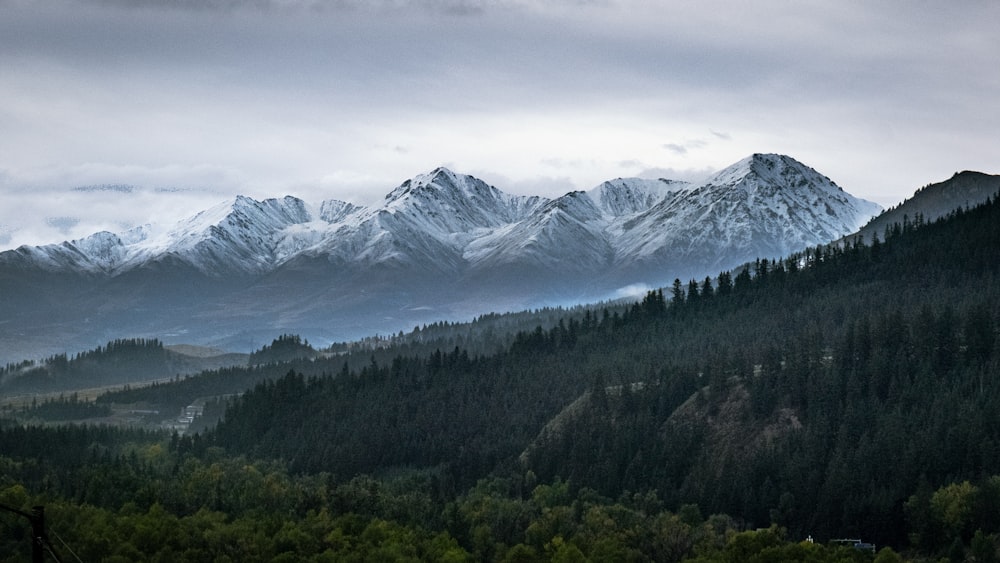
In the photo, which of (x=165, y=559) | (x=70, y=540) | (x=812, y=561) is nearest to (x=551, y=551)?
(x=812, y=561)

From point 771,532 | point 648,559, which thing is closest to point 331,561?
point 648,559

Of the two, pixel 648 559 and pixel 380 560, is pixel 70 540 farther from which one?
pixel 648 559

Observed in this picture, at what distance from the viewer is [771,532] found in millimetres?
199250

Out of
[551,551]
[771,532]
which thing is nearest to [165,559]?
[551,551]

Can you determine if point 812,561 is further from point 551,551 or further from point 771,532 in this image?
point 551,551

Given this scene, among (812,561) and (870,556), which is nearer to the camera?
(812,561)

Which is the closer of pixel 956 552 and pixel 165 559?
pixel 165 559

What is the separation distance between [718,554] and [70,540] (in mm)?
88474

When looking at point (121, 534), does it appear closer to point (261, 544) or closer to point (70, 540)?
point (70, 540)

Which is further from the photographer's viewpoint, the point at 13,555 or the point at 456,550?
the point at 456,550

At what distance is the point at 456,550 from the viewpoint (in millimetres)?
199250

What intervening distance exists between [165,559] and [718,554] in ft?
239

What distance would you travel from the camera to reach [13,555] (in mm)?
184750

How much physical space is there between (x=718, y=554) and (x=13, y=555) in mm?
92551
